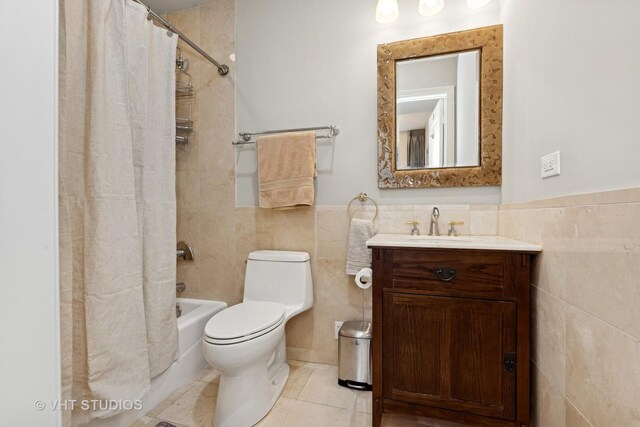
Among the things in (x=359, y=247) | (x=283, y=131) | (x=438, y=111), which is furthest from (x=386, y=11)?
(x=359, y=247)

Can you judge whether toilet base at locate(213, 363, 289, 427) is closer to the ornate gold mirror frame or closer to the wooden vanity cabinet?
the wooden vanity cabinet

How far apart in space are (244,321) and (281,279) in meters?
0.39

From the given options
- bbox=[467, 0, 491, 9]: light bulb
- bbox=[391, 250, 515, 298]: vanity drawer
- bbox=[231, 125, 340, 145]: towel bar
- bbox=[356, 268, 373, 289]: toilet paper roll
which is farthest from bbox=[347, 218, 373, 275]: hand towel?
bbox=[467, 0, 491, 9]: light bulb

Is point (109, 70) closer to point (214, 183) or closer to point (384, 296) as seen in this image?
point (214, 183)

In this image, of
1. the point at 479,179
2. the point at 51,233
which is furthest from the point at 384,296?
the point at 51,233

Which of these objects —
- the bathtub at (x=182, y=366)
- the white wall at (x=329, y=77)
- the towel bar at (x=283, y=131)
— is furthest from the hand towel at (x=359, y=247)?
the bathtub at (x=182, y=366)

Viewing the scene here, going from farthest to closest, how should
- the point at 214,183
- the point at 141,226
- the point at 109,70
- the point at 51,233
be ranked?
the point at 214,183, the point at 141,226, the point at 109,70, the point at 51,233

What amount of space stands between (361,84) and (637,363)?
60.9 inches

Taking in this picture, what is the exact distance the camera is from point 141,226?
1.17 m

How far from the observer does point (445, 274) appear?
1.00 metres

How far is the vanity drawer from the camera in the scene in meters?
0.96

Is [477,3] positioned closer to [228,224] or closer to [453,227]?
[453,227]

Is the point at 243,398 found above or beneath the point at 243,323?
beneath

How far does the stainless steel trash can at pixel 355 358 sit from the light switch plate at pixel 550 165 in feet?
3.52
